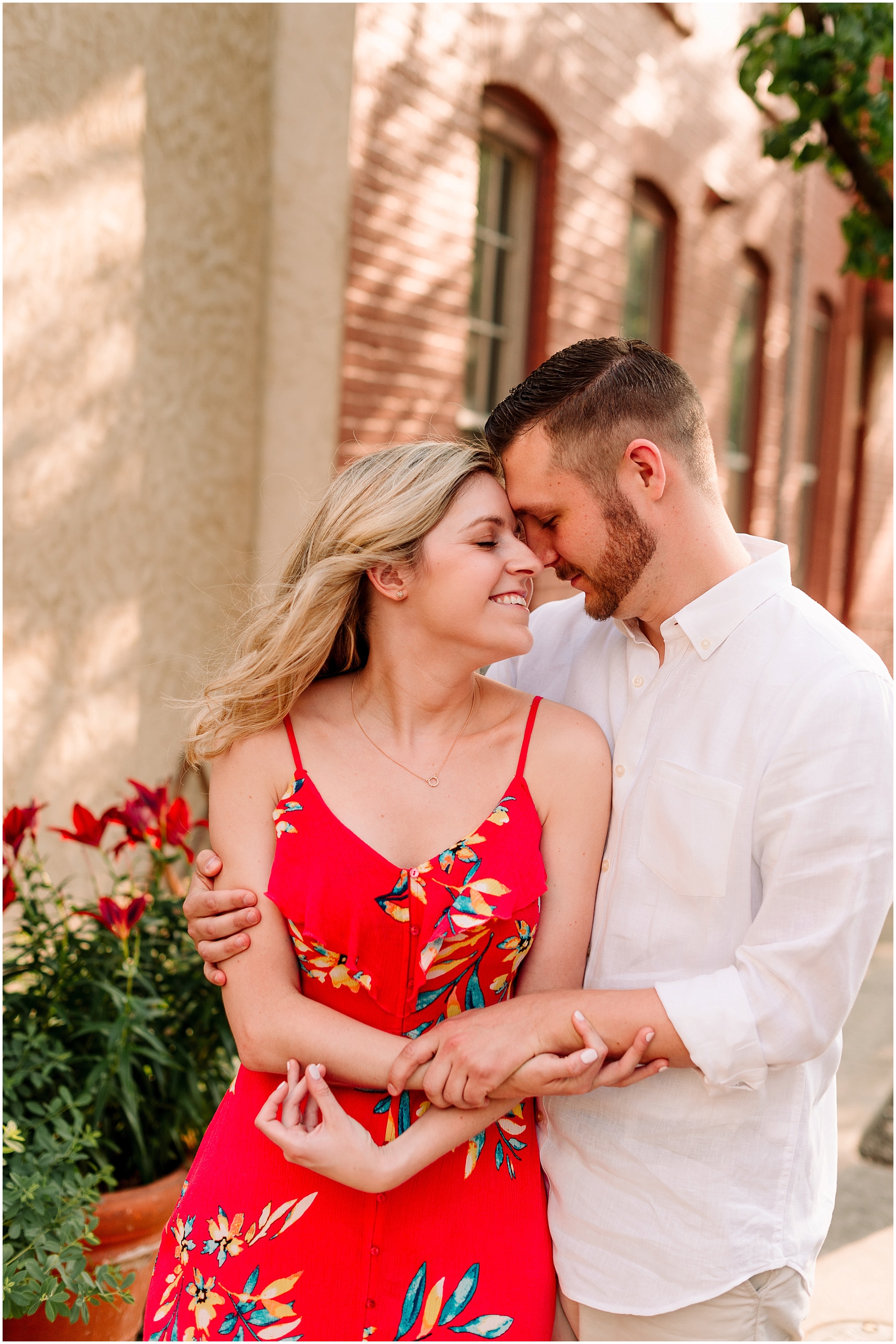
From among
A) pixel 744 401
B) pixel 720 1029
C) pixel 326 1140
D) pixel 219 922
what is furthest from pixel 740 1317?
pixel 744 401

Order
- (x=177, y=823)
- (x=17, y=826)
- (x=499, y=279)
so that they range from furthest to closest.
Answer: (x=499, y=279) < (x=177, y=823) < (x=17, y=826)

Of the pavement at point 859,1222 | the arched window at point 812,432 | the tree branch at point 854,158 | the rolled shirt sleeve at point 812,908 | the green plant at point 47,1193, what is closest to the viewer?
the rolled shirt sleeve at point 812,908

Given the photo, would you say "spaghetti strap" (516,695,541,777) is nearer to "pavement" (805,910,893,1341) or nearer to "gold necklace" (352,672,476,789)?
"gold necklace" (352,672,476,789)

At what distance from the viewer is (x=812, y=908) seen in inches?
74.0

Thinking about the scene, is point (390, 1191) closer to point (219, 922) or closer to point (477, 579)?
point (219, 922)

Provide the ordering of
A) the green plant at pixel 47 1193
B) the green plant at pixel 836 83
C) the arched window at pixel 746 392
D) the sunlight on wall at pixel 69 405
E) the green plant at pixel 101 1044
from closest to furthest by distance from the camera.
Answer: the green plant at pixel 47 1193, the green plant at pixel 101 1044, the green plant at pixel 836 83, the sunlight on wall at pixel 69 405, the arched window at pixel 746 392

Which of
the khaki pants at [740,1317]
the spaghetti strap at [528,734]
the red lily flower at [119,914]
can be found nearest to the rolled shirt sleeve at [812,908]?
the khaki pants at [740,1317]

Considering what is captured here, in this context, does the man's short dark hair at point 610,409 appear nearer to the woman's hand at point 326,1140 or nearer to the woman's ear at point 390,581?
the woman's ear at point 390,581

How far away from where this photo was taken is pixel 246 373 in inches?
227

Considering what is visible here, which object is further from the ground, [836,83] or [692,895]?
[836,83]

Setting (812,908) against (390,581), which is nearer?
(812,908)

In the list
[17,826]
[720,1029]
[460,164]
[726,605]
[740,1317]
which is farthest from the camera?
[460,164]

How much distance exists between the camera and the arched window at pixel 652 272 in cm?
864

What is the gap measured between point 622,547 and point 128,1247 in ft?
6.93
